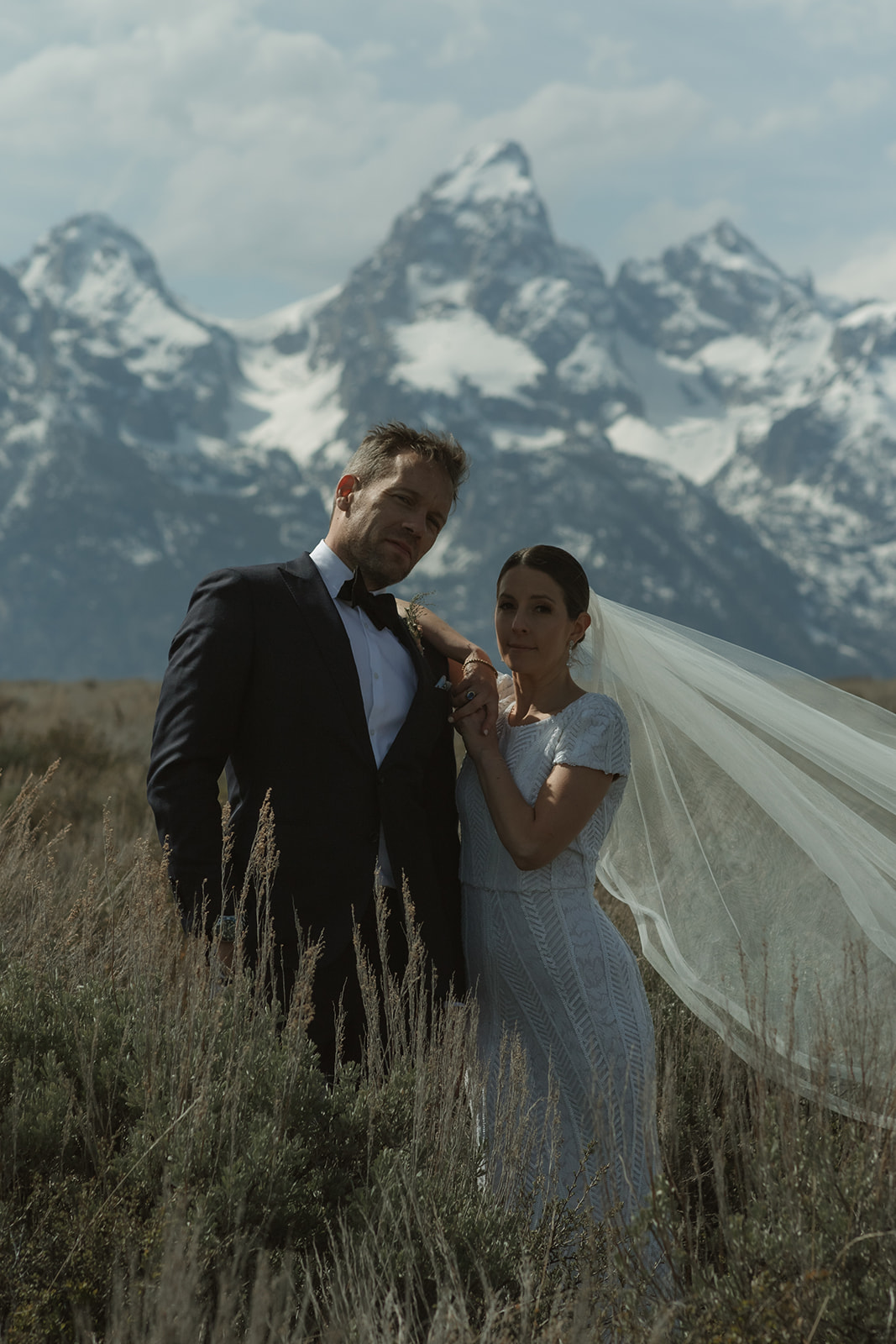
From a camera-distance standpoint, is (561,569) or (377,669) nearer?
(377,669)

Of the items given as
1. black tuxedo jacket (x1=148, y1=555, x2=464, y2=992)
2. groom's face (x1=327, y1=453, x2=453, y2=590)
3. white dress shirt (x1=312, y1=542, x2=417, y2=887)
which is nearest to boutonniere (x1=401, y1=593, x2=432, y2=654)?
white dress shirt (x1=312, y1=542, x2=417, y2=887)

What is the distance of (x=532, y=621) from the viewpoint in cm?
345

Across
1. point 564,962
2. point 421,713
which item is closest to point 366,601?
point 421,713

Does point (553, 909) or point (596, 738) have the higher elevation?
point (596, 738)

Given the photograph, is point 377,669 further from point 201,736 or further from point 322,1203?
point 322,1203

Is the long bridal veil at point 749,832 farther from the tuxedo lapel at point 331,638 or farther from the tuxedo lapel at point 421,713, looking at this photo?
the tuxedo lapel at point 331,638

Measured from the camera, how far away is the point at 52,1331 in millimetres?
2102

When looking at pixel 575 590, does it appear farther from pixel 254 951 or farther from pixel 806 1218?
pixel 806 1218

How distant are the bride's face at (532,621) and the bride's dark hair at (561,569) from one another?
1cm

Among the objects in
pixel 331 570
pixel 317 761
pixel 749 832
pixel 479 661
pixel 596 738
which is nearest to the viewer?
pixel 317 761

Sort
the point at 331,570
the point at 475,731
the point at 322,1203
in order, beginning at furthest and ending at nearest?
the point at 331,570 < the point at 475,731 < the point at 322,1203

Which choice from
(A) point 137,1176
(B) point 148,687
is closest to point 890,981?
(A) point 137,1176

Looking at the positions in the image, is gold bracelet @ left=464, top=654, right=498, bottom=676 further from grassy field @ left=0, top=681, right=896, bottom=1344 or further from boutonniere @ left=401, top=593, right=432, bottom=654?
grassy field @ left=0, top=681, right=896, bottom=1344

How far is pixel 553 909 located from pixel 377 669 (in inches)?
34.0
